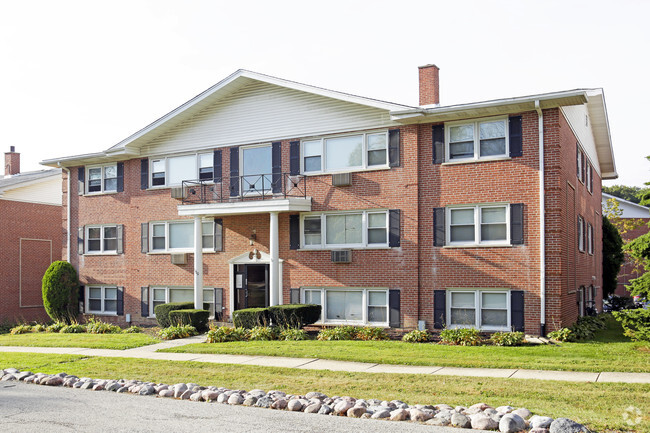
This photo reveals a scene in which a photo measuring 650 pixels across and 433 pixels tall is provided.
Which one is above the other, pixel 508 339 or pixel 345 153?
pixel 345 153

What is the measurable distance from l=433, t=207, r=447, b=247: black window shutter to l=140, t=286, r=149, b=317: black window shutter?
472 inches

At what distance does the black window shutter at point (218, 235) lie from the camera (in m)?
23.8

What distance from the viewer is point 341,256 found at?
2127cm

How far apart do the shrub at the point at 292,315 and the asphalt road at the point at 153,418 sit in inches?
359

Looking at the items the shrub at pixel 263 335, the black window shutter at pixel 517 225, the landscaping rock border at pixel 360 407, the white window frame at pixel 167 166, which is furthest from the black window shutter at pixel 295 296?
the landscaping rock border at pixel 360 407

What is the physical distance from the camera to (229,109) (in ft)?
78.2

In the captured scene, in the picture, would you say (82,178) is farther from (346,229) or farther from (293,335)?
(293,335)

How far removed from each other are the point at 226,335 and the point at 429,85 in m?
10.1

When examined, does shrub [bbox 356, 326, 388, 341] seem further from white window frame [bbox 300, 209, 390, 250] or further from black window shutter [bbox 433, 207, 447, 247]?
black window shutter [bbox 433, 207, 447, 247]

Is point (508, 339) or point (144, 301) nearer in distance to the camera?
point (508, 339)

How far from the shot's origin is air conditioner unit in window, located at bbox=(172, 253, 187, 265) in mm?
24484

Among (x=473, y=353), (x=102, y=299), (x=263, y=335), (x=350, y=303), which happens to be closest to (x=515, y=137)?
(x=473, y=353)

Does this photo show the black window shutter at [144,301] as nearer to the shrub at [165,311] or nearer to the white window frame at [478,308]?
the shrub at [165,311]

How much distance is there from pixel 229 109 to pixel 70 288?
10.5 metres
